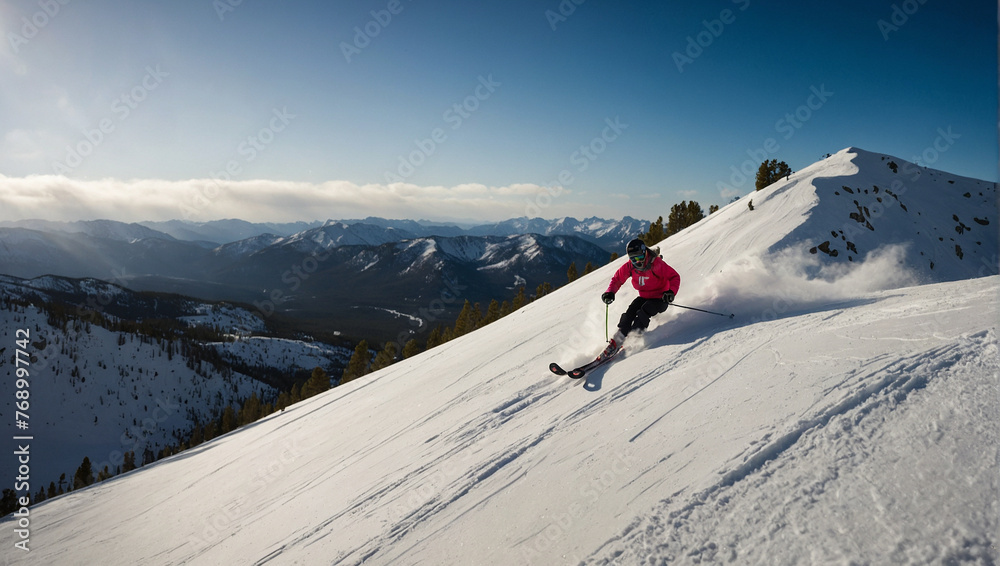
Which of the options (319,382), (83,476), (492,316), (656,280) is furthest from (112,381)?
(656,280)

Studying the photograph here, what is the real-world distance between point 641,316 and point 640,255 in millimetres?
1361

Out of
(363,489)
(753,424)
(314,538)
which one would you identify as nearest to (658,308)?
(753,424)

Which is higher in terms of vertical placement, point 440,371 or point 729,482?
point 440,371

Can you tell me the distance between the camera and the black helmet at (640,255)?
328 inches

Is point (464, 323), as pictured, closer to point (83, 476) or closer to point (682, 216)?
point (682, 216)

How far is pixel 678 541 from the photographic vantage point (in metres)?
3.23

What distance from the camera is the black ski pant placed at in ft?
27.1

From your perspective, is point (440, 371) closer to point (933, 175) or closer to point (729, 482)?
point (729, 482)

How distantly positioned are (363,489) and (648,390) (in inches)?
200

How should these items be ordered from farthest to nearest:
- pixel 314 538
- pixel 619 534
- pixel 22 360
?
1. pixel 22 360
2. pixel 314 538
3. pixel 619 534

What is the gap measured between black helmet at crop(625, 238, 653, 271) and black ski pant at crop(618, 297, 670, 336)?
814mm

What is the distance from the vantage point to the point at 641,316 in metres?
8.28

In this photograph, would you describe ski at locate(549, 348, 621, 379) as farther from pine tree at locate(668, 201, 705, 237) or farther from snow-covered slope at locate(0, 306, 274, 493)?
snow-covered slope at locate(0, 306, 274, 493)

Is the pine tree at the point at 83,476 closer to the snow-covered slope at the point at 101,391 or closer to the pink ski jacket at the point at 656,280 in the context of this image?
the pink ski jacket at the point at 656,280
